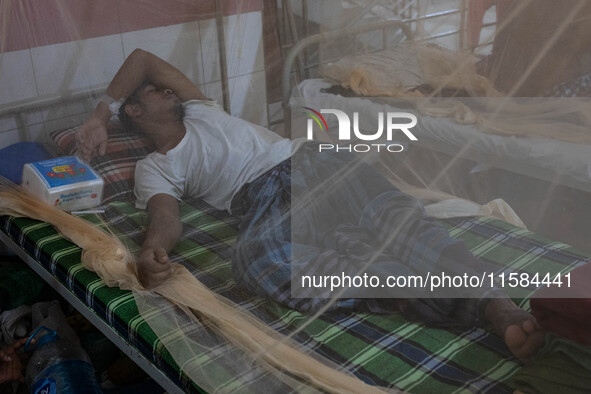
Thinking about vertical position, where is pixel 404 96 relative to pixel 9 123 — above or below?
above

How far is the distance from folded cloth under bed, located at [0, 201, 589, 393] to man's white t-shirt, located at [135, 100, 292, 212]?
0.05 metres

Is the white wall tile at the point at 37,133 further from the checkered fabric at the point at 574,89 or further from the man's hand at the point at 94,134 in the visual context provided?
the checkered fabric at the point at 574,89

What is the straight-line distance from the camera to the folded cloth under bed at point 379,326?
97 centimetres

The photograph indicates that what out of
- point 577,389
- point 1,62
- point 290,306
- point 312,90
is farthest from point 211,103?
point 577,389

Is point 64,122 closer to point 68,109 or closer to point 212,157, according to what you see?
point 68,109

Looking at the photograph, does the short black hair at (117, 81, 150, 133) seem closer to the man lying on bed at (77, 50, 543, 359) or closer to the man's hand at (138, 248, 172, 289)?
the man lying on bed at (77, 50, 543, 359)

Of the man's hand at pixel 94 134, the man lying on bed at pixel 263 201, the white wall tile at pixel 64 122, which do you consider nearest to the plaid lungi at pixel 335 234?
the man lying on bed at pixel 263 201

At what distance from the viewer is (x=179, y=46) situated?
4.48 ft

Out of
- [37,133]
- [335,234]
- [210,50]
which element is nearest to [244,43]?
[210,50]

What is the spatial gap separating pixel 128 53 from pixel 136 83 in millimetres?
86

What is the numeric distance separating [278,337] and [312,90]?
468 millimetres

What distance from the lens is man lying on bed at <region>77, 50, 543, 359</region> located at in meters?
1.02

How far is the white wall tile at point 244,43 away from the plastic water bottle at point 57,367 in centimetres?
90

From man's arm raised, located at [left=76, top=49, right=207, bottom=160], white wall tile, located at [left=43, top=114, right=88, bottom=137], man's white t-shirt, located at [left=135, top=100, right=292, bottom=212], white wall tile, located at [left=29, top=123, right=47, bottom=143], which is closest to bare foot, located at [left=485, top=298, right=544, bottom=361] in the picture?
man's white t-shirt, located at [left=135, top=100, right=292, bottom=212]
